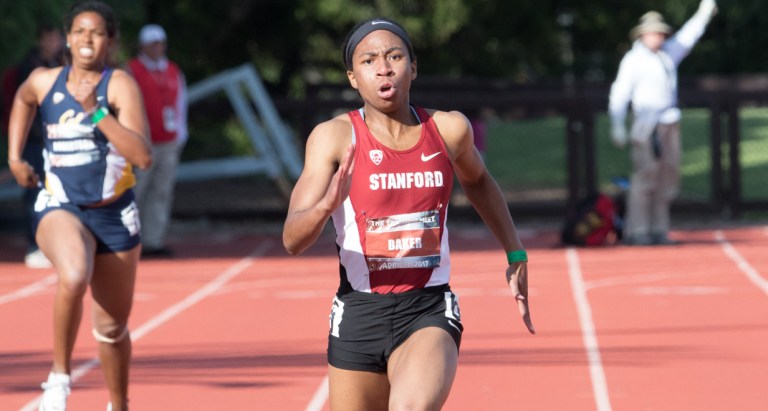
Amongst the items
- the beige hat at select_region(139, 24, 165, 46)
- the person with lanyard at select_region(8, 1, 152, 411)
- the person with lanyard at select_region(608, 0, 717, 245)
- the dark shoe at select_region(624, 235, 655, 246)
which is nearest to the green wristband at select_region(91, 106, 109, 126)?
the person with lanyard at select_region(8, 1, 152, 411)

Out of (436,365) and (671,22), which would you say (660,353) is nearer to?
(436,365)

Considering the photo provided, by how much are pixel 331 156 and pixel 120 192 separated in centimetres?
227

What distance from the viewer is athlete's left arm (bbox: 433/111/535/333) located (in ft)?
17.0

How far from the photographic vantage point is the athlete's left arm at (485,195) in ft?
17.0

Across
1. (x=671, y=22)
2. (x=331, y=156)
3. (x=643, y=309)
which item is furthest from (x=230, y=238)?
(x=671, y=22)

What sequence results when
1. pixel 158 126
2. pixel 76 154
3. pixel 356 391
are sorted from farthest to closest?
pixel 158 126 < pixel 76 154 < pixel 356 391

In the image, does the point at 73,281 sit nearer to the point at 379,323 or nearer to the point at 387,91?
the point at 379,323

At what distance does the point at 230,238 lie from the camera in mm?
17609

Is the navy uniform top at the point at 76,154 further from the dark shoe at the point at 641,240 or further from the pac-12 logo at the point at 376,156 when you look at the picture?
the dark shoe at the point at 641,240

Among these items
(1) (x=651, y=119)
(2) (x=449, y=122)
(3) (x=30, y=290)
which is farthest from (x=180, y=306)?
(2) (x=449, y=122)

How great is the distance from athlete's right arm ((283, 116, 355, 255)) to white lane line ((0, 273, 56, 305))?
7699mm

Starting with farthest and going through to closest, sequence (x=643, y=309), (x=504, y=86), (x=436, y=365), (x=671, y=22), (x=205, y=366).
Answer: (x=671, y=22)
(x=504, y=86)
(x=643, y=309)
(x=205, y=366)
(x=436, y=365)

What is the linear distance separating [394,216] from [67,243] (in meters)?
2.20

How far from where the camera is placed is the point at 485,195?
534 centimetres
